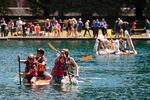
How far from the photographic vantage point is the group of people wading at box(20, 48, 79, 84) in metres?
30.8

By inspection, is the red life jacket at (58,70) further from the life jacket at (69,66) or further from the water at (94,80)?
the water at (94,80)

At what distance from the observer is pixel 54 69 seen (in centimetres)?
3119

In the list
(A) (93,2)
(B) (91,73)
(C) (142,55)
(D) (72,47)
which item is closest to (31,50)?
(D) (72,47)

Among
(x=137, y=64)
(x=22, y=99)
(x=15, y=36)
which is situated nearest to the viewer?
(x=22, y=99)

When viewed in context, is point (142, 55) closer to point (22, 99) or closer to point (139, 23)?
point (22, 99)

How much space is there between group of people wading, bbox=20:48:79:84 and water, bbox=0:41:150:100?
0.57m

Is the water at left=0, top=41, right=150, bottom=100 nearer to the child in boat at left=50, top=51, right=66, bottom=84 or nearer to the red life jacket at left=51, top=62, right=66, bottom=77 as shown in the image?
the child in boat at left=50, top=51, right=66, bottom=84

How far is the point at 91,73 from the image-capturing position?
3662cm

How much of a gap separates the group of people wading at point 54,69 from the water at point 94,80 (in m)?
0.57

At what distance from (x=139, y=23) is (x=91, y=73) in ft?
158

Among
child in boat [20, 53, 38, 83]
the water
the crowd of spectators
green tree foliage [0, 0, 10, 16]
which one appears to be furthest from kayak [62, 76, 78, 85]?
green tree foliage [0, 0, 10, 16]

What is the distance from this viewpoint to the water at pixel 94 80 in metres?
28.0

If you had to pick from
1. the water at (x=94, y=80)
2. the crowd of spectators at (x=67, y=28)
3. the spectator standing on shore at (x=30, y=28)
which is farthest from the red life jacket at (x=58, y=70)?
the spectator standing on shore at (x=30, y=28)

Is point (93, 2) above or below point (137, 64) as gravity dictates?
above
